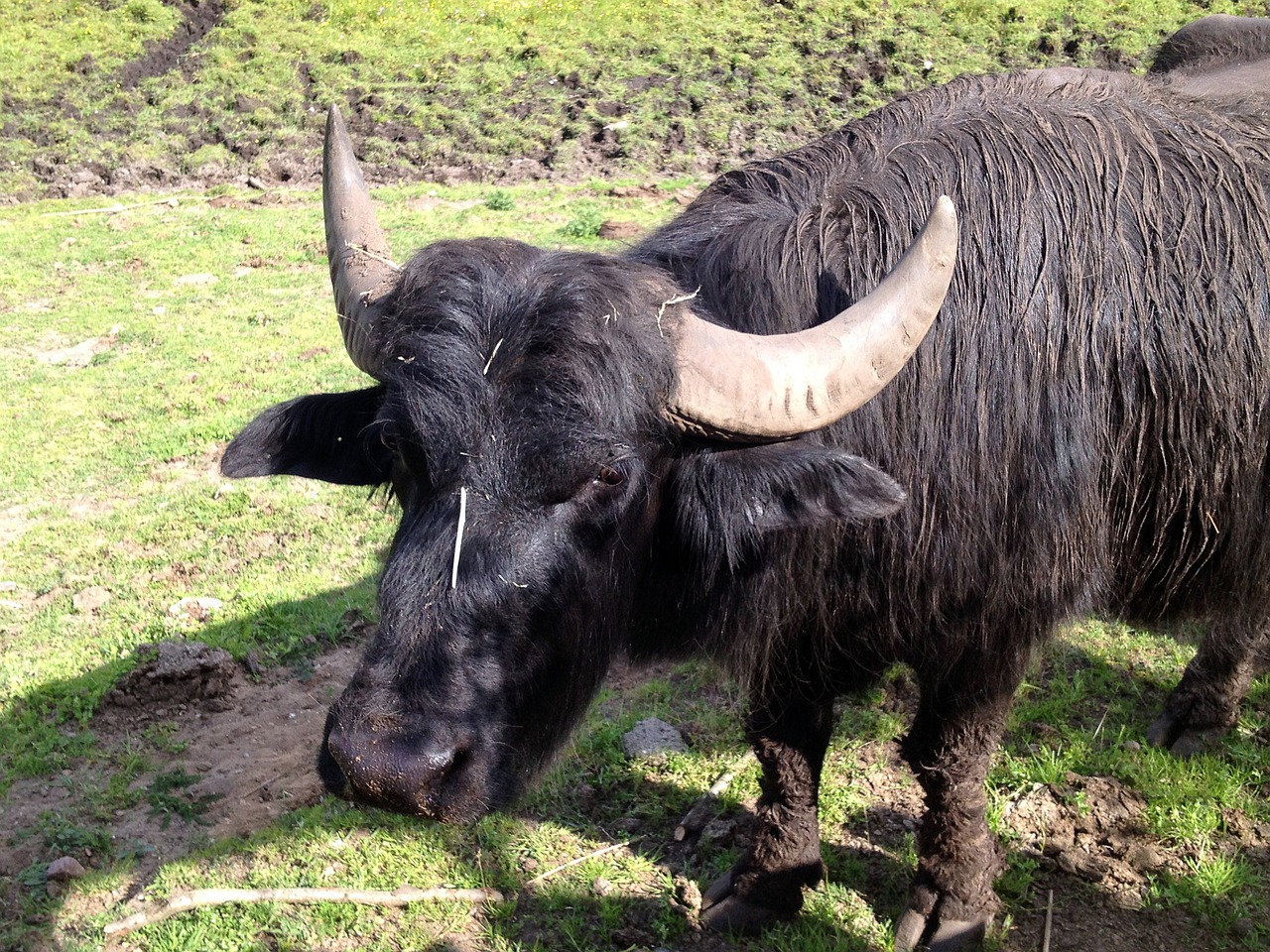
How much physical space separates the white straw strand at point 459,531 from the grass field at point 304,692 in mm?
1761

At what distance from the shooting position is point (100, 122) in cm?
1409

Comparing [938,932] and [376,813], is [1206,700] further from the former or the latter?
[376,813]

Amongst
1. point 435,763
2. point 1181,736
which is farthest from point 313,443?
point 1181,736

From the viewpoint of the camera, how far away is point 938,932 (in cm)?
349

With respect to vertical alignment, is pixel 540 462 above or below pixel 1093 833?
above

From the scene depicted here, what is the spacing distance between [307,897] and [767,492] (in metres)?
2.35

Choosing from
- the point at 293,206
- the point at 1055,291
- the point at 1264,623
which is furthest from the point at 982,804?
the point at 293,206

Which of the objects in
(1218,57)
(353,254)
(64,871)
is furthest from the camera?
(1218,57)

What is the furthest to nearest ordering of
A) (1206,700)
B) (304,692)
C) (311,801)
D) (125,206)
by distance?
(125,206), (304,692), (1206,700), (311,801)

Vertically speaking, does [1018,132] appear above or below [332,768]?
above

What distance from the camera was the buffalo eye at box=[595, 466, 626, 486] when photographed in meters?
2.52

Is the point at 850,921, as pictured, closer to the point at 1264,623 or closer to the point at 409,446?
the point at 1264,623

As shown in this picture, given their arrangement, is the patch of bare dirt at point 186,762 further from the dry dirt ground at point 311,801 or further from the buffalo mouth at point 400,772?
the buffalo mouth at point 400,772

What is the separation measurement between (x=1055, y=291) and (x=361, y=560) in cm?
421
